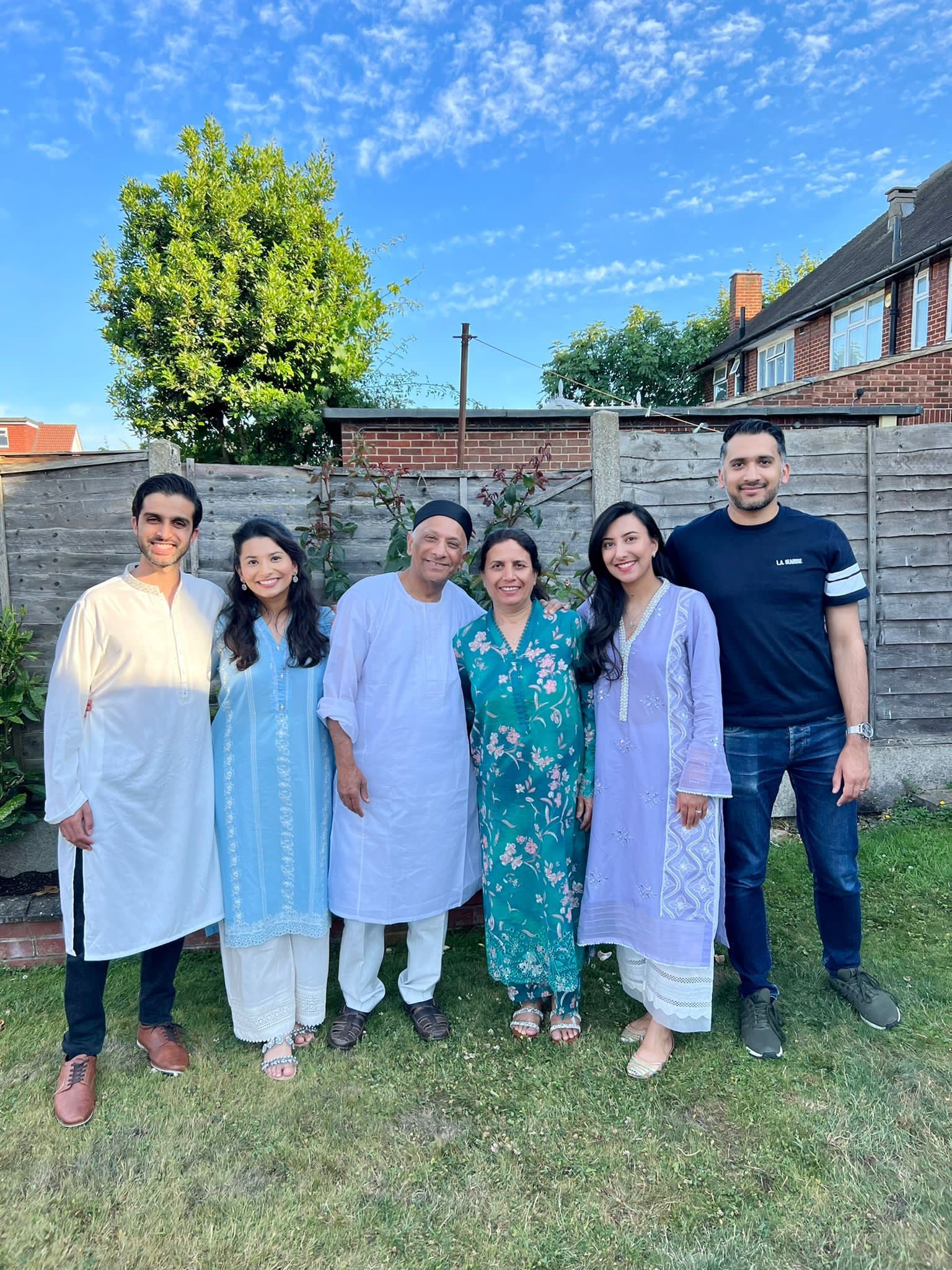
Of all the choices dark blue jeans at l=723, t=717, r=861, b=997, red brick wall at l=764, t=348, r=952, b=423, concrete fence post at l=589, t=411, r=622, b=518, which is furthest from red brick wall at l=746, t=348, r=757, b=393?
dark blue jeans at l=723, t=717, r=861, b=997

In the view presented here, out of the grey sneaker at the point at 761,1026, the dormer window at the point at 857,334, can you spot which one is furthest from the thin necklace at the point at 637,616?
the dormer window at the point at 857,334

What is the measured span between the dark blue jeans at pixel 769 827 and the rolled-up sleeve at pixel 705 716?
0.21m

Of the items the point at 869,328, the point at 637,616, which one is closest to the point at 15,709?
the point at 637,616

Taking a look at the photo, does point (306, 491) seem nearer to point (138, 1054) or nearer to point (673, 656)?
point (673, 656)

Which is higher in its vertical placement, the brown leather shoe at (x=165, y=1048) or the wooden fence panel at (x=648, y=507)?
the wooden fence panel at (x=648, y=507)

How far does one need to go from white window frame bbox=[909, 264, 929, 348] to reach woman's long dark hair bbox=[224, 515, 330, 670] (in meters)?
14.6

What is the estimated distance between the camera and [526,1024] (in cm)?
271

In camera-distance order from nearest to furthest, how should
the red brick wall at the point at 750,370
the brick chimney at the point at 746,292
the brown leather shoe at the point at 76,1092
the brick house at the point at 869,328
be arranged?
the brown leather shoe at the point at 76,1092
the brick house at the point at 869,328
the red brick wall at the point at 750,370
the brick chimney at the point at 746,292

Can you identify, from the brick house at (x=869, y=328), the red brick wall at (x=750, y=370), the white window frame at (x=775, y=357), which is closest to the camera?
the brick house at (x=869, y=328)

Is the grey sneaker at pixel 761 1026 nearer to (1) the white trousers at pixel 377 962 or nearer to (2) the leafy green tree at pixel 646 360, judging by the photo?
(1) the white trousers at pixel 377 962

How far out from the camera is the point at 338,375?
42.3ft

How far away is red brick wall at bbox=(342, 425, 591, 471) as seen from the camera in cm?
786

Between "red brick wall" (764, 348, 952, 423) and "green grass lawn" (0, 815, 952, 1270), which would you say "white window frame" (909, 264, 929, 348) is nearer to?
"red brick wall" (764, 348, 952, 423)

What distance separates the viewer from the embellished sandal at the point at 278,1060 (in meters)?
2.50
